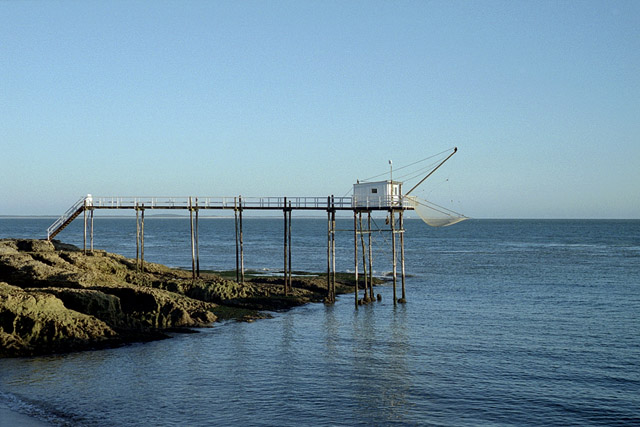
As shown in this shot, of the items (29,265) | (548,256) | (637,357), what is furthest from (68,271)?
(548,256)

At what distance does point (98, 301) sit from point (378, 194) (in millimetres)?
21524

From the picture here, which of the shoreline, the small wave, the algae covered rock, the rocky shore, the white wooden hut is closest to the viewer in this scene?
the shoreline

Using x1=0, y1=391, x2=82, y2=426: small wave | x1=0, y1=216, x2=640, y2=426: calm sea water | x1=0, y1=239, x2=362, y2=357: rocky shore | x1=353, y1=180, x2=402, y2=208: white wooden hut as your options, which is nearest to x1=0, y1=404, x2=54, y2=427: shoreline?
x1=0, y1=391, x2=82, y2=426: small wave

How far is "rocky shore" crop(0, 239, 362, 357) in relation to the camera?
88.1ft

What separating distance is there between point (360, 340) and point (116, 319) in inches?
487

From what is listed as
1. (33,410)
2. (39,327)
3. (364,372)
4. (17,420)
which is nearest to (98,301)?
(39,327)

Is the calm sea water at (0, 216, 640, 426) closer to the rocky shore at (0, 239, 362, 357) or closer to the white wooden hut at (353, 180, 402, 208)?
the rocky shore at (0, 239, 362, 357)

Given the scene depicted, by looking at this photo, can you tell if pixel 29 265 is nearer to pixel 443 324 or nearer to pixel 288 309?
pixel 288 309

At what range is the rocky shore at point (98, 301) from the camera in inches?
1057

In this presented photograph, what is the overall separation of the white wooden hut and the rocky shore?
7.98m

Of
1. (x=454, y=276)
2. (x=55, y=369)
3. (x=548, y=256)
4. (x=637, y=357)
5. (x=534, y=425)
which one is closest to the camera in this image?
(x=534, y=425)

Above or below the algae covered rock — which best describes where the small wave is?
below

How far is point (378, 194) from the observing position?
4419cm

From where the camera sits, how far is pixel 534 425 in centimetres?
1925
